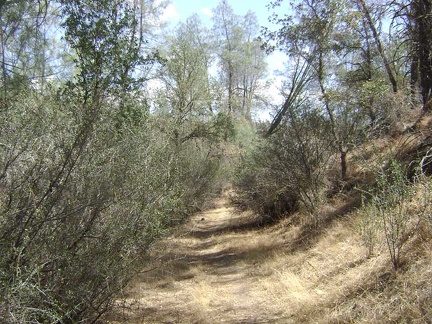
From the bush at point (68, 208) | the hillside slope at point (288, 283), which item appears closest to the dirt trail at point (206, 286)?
the hillside slope at point (288, 283)

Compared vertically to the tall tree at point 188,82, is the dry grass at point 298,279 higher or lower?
lower

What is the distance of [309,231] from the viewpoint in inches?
455

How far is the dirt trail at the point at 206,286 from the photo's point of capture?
6965mm

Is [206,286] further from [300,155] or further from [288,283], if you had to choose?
[300,155]

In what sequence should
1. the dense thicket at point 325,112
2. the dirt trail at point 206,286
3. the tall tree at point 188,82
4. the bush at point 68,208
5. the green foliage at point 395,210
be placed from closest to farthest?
the bush at point 68,208 → the green foliage at point 395,210 → the dirt trail at point 206,286 → the dense thicket at point 325,112 → the tall tree at point 188,82

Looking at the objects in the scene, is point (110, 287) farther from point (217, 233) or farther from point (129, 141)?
point (217, 233)

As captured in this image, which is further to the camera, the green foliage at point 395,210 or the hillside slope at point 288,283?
the green foliage at point 395,210

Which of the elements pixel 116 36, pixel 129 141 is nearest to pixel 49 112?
pixel 129 141

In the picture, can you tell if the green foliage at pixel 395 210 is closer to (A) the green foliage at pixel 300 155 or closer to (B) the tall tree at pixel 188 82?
(A) the green foliage at pixel 300 155

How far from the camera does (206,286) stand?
9.04 meters

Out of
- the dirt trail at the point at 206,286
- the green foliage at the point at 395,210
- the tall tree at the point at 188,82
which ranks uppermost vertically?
the tall tree at the point at 188,82

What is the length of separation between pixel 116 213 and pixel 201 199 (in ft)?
43.1

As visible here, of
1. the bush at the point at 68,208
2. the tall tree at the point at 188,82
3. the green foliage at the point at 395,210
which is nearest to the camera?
the bush at the point at 68,208

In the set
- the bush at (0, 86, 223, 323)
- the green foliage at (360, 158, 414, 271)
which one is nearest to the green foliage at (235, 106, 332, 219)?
the green foliage at (360, 158, 414, 271)
